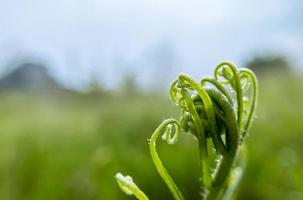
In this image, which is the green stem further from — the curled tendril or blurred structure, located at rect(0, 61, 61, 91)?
blurred structure, located at rect(0, 61, 61, 91)

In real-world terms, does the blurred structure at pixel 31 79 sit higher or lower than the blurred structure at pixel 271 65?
higher

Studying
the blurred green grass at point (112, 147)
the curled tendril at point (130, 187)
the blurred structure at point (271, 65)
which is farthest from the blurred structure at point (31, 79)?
the curled tendril at point (130, 187)

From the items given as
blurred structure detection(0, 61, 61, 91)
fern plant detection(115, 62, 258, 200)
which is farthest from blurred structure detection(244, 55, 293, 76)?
fern plant detection(115, 62, 258, 200)

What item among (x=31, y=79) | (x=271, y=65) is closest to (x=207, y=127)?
(x=31, y=79)

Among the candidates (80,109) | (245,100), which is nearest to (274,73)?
(80,109)

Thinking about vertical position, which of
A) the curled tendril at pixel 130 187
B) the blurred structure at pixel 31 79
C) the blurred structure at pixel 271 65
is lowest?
the blurred structure at pixel 271 65

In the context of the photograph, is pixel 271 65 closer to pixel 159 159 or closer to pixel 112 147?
pixel 112 147

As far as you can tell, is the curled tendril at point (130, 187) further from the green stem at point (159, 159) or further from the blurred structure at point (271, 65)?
the blurred structure at point (271, 65)
